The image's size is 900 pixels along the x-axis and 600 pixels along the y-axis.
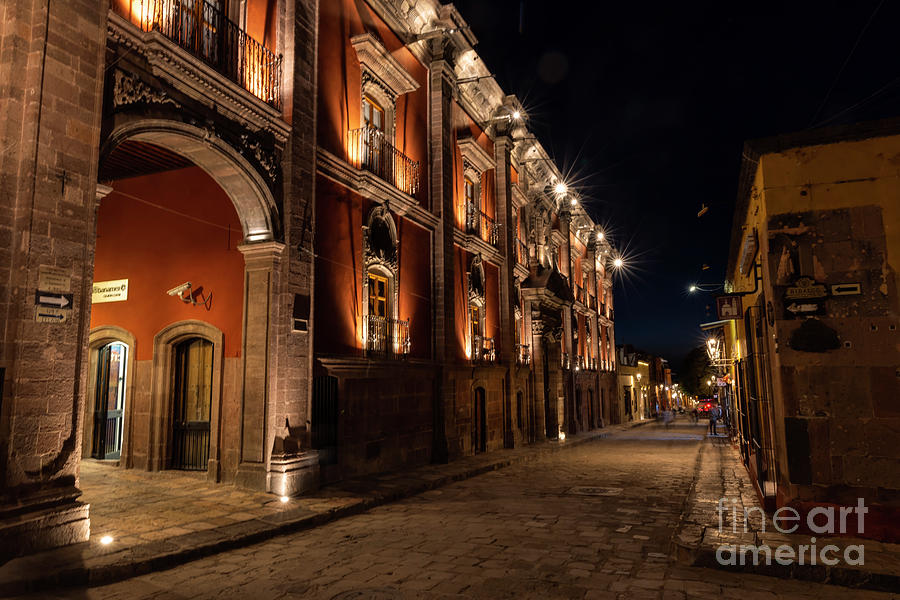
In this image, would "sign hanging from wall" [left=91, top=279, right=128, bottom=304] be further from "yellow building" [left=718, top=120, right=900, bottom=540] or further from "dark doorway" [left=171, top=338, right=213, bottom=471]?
"yellow building" [left=718, top=120, right=900, bottom=540]

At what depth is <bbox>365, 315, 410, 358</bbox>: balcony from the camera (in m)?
12.3

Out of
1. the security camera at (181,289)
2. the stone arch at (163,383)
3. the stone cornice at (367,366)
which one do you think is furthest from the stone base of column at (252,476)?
the security camera at (181,289)

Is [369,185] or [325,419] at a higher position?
[369,185]

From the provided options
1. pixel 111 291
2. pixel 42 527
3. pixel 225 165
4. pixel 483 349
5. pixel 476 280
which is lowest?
pixel 42 527

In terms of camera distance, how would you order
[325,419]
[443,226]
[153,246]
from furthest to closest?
[443,226]
[153,246]
[325,419]

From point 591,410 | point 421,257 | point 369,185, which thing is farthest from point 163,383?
point 591,410

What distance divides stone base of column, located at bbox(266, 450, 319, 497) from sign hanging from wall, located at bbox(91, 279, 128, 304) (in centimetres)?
556

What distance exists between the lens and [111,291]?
12.4 metres

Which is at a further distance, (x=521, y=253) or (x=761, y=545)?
(x=521, y=253)

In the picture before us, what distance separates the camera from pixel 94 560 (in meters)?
5.68

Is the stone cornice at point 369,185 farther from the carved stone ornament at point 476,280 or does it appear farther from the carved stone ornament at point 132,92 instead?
the carved stone ornament at point 132,92

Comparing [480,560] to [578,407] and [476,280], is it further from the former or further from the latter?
[578,407]

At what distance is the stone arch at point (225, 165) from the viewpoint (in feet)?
26.2

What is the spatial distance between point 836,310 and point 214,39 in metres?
9.92
